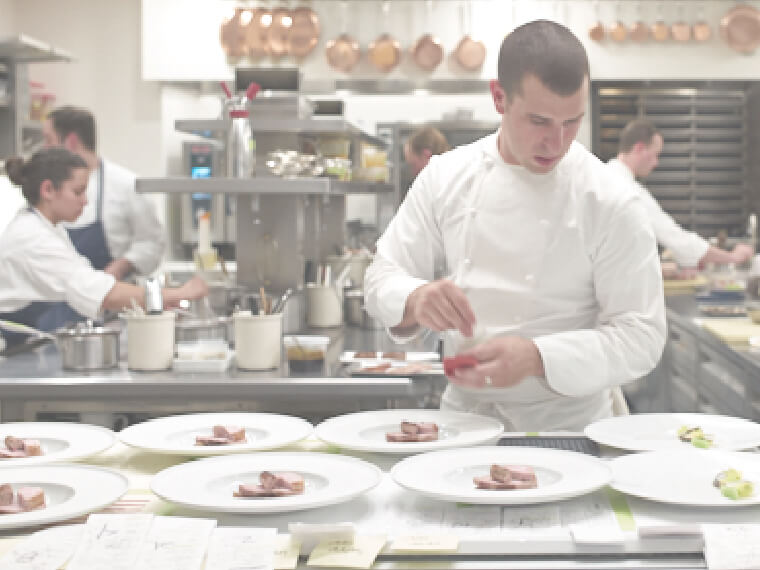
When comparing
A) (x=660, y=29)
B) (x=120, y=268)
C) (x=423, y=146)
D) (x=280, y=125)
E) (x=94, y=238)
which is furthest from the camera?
(x=660, y=29)

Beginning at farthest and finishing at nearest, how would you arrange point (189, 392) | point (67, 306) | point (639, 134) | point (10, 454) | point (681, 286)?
point (639, 134) < point (681, 286) < point (67, 306) < point (189, 392) < point (10, 454)

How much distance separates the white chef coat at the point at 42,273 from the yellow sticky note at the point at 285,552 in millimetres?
2232

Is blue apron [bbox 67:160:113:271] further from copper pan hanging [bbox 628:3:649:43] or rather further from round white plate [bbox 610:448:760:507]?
round white plate [bbox 610:448:760:507]

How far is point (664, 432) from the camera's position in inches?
74.1

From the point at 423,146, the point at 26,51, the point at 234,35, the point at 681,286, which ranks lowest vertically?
the point at 681,286

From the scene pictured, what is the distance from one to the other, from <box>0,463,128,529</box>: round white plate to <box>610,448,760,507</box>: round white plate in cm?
76

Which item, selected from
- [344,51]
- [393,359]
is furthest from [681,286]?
[393,359]

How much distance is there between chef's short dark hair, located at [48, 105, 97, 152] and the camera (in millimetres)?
4852

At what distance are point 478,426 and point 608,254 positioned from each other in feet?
1.70

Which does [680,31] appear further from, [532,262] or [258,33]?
[532,262]

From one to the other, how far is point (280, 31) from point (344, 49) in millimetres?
441

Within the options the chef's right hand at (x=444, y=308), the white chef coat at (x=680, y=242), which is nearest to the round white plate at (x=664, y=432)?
the chef's right hand at (x=444, y=308)

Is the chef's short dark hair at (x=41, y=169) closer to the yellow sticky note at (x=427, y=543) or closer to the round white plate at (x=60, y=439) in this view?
the round white plate at (x=60, y=439)

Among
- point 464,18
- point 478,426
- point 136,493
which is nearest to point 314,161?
point 478,426
